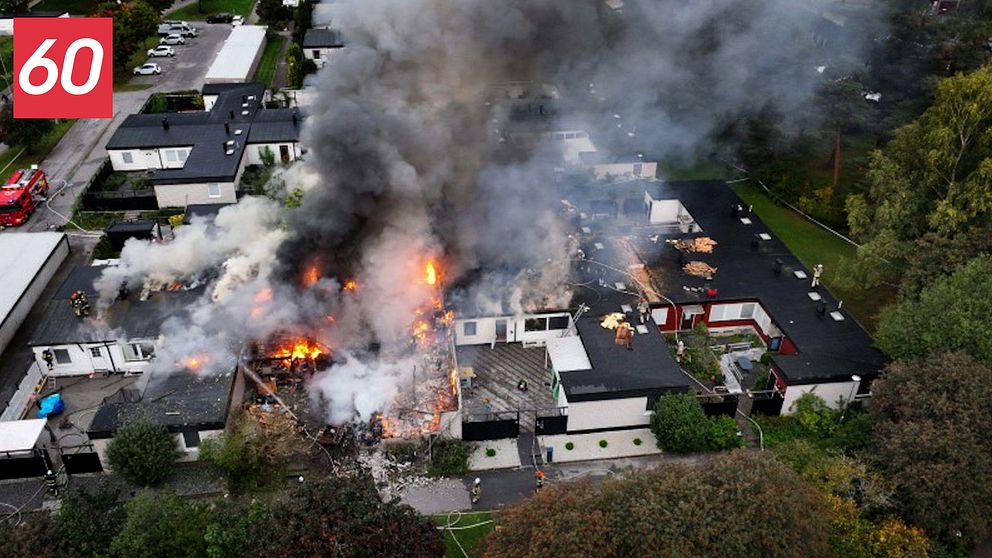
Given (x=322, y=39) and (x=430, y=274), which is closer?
(x=430, y=274)

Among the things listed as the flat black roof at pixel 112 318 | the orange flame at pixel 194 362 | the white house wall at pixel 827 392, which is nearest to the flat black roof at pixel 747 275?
the white house wall at pixel 827 392

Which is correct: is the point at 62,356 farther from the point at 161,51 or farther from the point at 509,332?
the point at 161,51

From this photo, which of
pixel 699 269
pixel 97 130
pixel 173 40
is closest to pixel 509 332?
pixel 699 269

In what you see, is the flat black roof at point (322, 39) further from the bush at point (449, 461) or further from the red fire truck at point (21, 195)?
the bush at point (449, 461)

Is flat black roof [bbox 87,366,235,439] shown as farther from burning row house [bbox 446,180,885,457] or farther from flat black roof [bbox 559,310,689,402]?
flat black roof [bbox 559,310,689,402]

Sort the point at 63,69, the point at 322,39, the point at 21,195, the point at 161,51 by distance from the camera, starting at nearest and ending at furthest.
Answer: the point at 21,195 → the point at 63,69 → the point at 322,39 → the point at 161,51

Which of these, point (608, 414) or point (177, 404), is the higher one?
point (177, 404)

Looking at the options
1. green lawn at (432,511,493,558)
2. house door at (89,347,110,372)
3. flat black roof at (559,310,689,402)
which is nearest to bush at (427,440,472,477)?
green lawn at (432,511,493,558)
